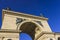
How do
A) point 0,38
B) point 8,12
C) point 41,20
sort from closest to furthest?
point 0,38
point 8,12
point 41,20

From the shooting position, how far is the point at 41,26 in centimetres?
4212

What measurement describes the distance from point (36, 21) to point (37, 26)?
1.18 meters

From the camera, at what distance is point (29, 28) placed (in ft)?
151

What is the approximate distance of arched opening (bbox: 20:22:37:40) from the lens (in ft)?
142

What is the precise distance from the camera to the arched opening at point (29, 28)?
43.2 m

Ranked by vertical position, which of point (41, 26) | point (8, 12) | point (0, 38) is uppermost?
point (8, 12)

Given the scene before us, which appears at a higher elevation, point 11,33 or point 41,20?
point 41,20

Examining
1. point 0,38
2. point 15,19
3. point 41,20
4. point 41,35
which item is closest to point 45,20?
point 41,20

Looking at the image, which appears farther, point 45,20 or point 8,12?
point 45,20

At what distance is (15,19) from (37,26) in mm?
5274

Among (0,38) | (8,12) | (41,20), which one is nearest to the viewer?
(0,38)

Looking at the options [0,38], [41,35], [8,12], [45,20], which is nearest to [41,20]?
[45,20]

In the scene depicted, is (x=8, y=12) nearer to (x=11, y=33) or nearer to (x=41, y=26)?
(x=11, y=33)

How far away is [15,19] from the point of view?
40438 millimetres
